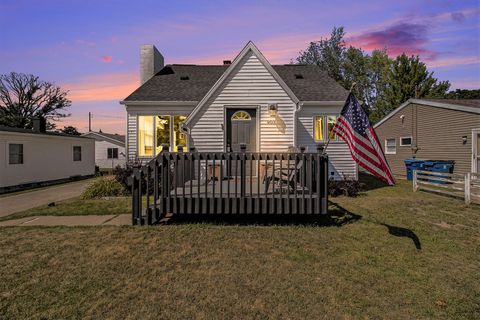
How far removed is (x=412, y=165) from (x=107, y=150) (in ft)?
96.6

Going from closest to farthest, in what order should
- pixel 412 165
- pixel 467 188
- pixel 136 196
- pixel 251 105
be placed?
pixel 136 196 < pixel 467 188 < pixel 251 105 < pixel 412 165

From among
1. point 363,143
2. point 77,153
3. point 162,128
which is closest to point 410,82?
point 162,128

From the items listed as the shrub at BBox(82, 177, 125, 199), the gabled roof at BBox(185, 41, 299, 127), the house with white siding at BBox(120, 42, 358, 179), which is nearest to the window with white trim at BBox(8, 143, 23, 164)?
the house with white siding at BBox(120, 42, 358, 179)

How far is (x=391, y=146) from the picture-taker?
19.7m

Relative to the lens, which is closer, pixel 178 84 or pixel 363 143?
pixel 363 143

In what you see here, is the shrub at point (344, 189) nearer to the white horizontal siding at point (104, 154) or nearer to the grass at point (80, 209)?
the grass at point (80, 209)

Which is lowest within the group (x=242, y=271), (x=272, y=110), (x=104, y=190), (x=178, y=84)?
(x=242, y=271)

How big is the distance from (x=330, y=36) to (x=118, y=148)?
3335 cm

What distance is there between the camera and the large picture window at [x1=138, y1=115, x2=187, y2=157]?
1243cm

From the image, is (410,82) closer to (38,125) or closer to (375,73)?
(375,73)

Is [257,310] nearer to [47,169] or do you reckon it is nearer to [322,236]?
[322,236]

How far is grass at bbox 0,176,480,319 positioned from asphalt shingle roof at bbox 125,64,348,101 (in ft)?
26.3

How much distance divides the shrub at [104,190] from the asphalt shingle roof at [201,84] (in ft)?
13.2

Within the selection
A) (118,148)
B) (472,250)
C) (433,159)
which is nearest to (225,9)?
(472,250)
